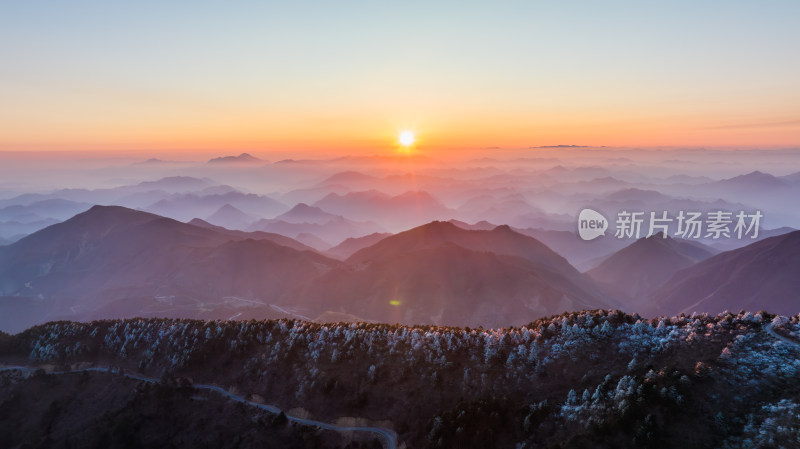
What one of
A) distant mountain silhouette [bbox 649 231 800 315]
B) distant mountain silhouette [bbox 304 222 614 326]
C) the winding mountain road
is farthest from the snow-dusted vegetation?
distant mountain silhouette [bbox 649 231 800 315]

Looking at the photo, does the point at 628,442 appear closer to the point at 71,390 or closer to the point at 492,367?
the point at 492,367

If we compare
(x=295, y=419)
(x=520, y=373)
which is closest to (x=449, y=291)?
(x=520, y=373)

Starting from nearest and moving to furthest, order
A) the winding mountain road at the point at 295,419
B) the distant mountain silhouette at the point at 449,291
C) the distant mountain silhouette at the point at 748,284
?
the winding mountain road at the point at 295,419, the distant mountain silhouette at the point at 748,284, the distant mountain silhouette at the point at 449,291

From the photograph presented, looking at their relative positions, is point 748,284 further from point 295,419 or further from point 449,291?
point 295,419

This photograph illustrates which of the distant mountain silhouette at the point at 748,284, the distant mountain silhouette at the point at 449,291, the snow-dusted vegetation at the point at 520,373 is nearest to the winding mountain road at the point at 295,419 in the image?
the snow-dusted vegetation at the point at 520,373

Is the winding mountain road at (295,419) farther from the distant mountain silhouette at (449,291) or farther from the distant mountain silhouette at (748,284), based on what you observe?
the distant mountain silhouette at (748,284)

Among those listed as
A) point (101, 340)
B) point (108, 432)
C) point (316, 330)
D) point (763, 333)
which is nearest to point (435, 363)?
point (316, 330)
